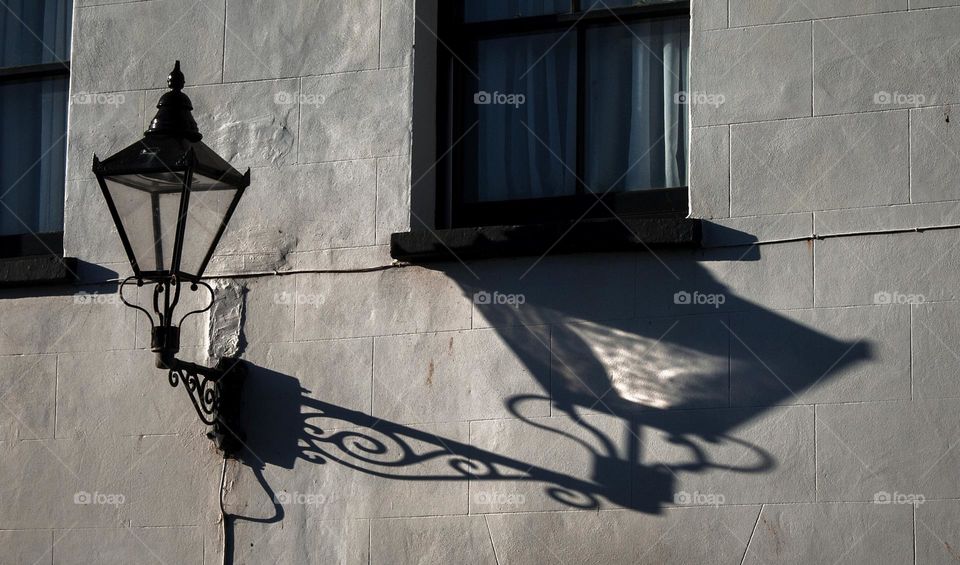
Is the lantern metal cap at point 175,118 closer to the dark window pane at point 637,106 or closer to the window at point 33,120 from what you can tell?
the window at point 33,120

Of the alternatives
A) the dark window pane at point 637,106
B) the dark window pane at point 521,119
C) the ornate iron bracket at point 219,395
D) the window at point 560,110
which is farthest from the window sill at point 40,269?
the dark window pane at point 637,106

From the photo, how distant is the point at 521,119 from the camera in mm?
7051

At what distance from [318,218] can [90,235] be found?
4.11 ft

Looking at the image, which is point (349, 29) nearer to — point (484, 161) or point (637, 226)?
point (484, 161)

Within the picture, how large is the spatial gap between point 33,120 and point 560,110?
2955 mm

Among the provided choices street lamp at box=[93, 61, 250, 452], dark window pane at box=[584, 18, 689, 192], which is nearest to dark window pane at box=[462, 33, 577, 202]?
dark window pane at box=[584, 18, 689, 192]

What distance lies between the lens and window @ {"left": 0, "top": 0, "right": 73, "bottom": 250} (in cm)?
754

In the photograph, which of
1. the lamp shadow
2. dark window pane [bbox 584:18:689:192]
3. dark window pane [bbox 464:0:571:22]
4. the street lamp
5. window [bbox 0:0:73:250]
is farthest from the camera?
window [bbox 0:0:73:250]

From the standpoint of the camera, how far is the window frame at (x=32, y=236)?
741cm

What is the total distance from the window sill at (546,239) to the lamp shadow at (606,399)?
96 millimetres

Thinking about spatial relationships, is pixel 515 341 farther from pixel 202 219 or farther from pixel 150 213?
pixel 150 213

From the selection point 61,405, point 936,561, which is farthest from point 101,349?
point 936,561

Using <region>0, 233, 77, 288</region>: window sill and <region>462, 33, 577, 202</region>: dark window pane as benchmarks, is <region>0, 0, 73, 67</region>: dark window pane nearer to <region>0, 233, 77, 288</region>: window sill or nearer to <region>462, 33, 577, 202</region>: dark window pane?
<region>0, 233, 77, 288</region>: window sill

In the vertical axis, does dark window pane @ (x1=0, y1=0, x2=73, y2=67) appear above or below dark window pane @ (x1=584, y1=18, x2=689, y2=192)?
above
